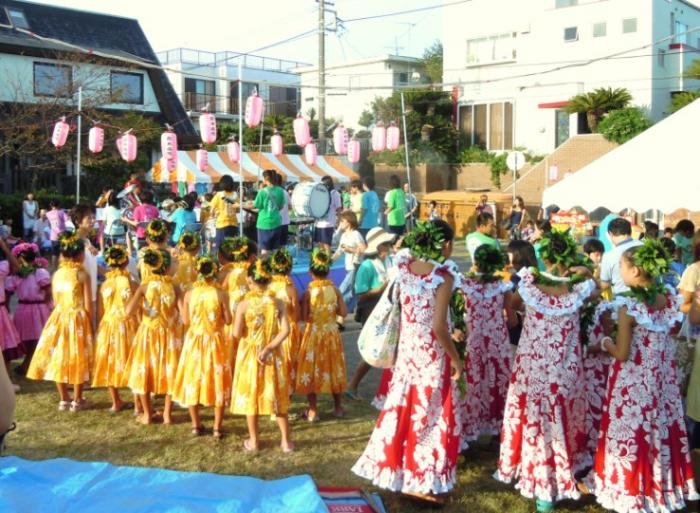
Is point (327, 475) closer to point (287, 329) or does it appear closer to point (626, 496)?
point (287, 329)

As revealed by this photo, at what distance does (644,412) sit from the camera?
13.5ft

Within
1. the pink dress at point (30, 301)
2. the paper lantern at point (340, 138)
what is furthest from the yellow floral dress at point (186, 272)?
the paper lantern at point (340, 138)

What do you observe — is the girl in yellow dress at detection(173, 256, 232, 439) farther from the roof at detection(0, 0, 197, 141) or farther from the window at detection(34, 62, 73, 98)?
the roof at detection(0, 0, 197, 141)

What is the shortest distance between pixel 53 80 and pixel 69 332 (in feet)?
67.0

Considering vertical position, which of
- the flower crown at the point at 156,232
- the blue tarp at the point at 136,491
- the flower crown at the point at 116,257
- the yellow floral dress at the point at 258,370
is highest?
the flower crown at the point at 156,232

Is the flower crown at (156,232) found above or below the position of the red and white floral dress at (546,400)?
above

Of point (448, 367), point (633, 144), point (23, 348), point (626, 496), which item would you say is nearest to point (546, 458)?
point (626, 496)

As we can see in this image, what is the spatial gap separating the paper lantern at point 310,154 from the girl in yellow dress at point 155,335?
53.3 ft

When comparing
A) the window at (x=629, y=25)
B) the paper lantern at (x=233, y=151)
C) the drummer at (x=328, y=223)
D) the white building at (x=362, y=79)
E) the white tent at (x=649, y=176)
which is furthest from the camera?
the white building at (x=362, y=79)

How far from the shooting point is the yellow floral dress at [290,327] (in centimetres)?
573

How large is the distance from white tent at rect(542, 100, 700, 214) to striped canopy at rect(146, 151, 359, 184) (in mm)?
14415

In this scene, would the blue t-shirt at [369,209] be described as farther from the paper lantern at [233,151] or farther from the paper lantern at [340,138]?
the paper lantern at [233,151]

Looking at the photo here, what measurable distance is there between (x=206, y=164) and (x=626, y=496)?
740 inches

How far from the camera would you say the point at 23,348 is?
711 cm
